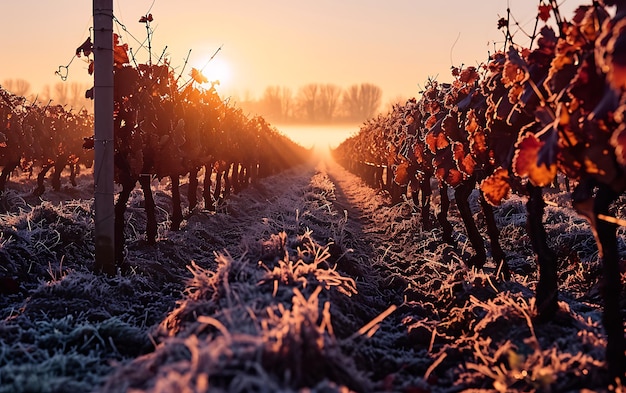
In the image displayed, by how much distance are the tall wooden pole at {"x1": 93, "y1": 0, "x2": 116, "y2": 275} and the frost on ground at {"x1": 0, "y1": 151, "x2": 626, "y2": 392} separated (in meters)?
0.46

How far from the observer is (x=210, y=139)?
1498 centimetres

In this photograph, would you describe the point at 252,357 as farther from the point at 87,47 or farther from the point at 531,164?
the point at 87,47

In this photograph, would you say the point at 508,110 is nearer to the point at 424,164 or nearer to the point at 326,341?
the point at 326,341

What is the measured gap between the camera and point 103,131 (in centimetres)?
685

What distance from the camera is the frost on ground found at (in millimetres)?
3117

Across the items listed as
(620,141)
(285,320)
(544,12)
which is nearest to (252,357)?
(285,320)

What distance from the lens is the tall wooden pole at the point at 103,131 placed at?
675 centimetres

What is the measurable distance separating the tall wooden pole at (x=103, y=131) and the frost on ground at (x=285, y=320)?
461 mm

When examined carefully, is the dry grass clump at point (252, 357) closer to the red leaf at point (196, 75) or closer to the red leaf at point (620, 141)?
the red leaf at point (620, 141)

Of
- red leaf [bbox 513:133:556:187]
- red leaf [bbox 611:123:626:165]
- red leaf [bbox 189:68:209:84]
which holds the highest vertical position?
red leaf [bbox 189:68:209:84]

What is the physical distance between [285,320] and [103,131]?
180 inches

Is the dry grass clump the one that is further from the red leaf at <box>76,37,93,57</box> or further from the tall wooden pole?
the red leaf at <box>76,37,93,57</box>

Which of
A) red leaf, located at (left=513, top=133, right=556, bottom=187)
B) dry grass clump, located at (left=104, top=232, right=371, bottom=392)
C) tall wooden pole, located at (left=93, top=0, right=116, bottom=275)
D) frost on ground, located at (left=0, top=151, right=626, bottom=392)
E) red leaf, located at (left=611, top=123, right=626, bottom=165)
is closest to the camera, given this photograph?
dry grass clump, located at (left=104, top=232, right=371, bottom=392)

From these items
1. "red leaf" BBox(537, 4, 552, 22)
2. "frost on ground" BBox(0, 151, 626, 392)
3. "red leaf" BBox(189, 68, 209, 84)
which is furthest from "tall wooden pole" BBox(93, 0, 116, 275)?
"red leaf" BBox(537, 4, 552, 22)
